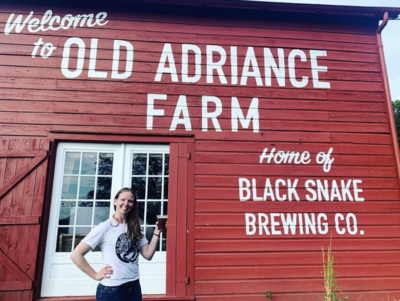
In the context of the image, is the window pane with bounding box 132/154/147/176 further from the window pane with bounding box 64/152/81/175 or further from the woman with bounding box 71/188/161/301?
the woman with bounding box 71/188/161/301

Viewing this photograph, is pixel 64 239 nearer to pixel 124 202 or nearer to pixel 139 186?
pixel 139 186

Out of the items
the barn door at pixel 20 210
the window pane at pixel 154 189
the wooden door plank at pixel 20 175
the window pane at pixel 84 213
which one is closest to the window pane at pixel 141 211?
the window pane at pixel 154 189

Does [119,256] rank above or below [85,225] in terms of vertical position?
below

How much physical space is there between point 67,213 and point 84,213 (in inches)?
9.0

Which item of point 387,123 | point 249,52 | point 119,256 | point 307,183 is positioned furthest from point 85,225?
point 387,123

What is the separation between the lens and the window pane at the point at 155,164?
401cm

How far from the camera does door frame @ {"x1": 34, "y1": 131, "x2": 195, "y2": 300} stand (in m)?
3.61

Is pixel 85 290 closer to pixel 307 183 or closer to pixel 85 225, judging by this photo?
pixel 85 225

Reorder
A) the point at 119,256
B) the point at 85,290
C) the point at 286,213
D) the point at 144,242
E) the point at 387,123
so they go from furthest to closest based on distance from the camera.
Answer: the point at 387,123
the point at 286,213
the point at 85,290
the point at 144,242
the point at 119,256

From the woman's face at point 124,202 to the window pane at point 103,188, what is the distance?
1.76 meters

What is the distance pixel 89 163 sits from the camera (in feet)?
13.0

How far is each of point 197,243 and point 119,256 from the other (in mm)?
1777

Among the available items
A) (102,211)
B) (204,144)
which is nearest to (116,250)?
(102,211)

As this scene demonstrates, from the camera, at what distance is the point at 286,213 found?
396cm
